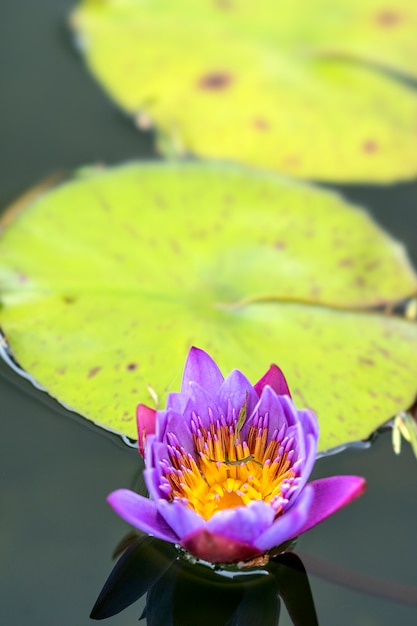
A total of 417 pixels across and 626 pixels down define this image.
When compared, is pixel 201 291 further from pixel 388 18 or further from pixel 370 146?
pixel 388 18

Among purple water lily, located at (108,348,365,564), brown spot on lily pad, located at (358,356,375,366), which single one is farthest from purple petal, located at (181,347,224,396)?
brown spot on lily pad, located at (358,356,375,366)

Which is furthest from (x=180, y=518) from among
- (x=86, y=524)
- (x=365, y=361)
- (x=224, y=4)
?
(x=224, y=4)

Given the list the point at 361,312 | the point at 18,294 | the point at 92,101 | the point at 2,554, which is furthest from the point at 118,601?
the point at 92,101

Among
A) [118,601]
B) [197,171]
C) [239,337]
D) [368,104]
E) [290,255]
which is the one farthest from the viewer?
[368,104]

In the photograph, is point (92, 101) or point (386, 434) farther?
point (92, 101)

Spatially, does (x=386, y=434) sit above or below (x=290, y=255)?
below

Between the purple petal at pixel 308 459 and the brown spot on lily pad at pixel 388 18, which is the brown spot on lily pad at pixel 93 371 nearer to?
the purple petal at pixel 308 459

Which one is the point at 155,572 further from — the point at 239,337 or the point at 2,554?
the point at 239,337
